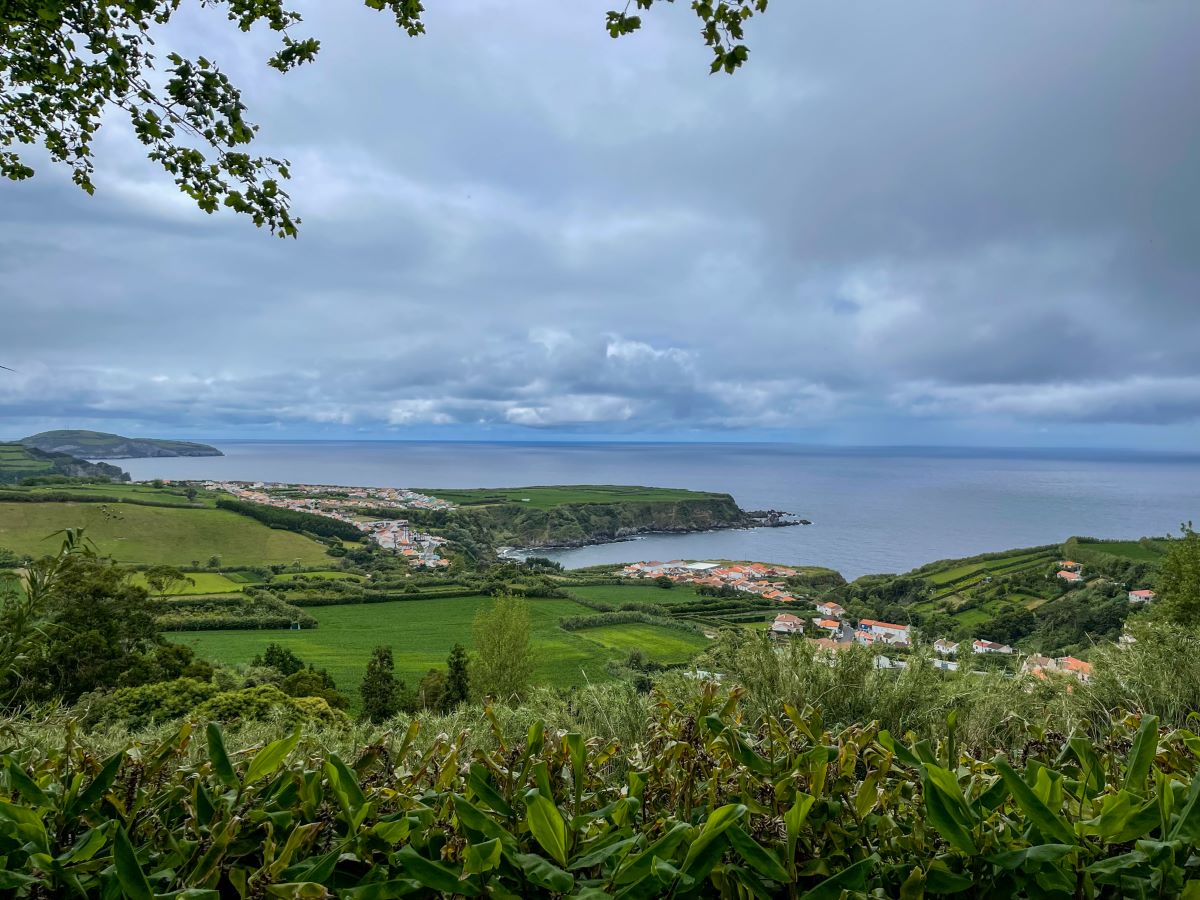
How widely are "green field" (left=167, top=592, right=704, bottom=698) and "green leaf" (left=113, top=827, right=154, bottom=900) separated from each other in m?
21.8

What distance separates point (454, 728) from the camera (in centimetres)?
429

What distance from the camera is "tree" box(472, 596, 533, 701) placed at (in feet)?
51.8

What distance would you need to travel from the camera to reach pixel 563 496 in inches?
3767

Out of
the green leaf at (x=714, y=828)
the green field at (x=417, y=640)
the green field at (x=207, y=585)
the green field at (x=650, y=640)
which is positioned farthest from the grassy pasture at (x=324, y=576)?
the green leaf at (x=714, y=828)

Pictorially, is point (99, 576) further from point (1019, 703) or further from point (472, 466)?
point (472, 466)

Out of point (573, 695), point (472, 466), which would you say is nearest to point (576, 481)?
point (472, 466)

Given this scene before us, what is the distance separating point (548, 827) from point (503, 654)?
1620 cm

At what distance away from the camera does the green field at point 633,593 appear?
39969 mm

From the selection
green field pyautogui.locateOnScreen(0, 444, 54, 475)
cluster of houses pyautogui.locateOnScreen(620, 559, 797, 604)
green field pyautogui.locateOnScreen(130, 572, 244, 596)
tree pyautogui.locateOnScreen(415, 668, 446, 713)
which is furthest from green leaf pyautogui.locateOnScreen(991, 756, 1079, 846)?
green field pyautogui.locateOnScreen(0, 444, 54, 475)

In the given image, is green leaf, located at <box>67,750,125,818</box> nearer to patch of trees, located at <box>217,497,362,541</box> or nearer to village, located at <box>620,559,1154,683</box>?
village, located at <box>620,559,1154,683</box>

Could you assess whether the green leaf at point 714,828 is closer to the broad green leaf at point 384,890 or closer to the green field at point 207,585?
the broad green leaf at point 384,890

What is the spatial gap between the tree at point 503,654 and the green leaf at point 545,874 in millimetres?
15642

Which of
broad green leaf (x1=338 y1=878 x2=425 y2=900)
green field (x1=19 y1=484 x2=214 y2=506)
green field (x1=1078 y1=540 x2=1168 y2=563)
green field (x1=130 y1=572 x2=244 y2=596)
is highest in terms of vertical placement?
broad green leaf (x1=338 y1=878 x2=425 y2=900)

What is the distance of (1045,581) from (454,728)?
1499 inches
